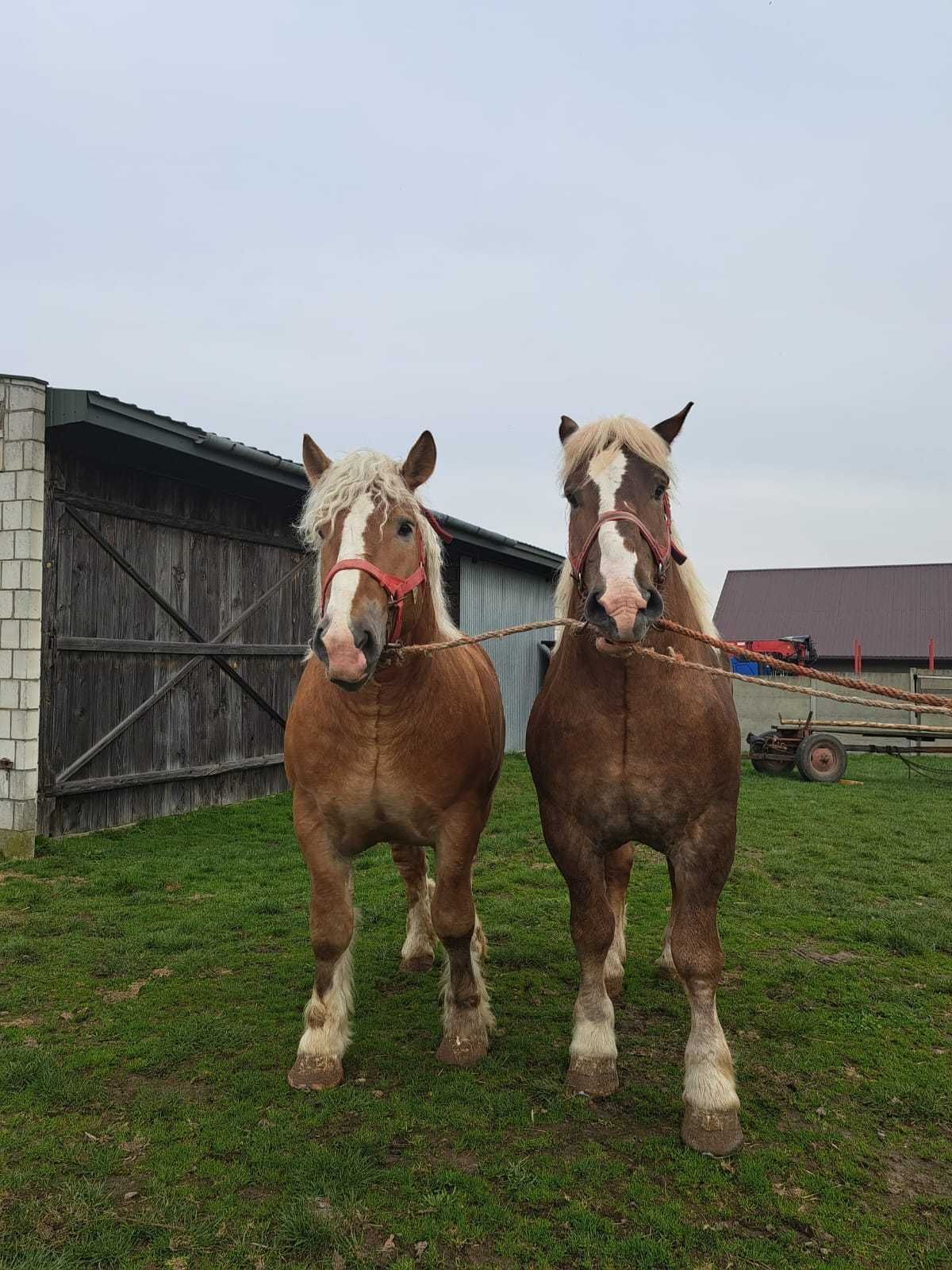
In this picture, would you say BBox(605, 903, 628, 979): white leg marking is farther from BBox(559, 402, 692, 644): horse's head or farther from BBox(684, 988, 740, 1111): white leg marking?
BBox(559, 402, 692, 644): horse's head

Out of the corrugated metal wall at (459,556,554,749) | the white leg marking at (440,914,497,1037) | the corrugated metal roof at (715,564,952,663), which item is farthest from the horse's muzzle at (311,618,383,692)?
the corrugated metal roof at (715,564,952,663)

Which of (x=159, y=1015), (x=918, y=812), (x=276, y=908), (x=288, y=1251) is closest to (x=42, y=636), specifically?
(x=276, y=908)

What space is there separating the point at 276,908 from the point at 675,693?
3.74 metres

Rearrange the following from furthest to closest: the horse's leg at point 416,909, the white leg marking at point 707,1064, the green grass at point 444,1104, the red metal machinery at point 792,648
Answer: the red metal machinery at point 792,648, the horse's leg at point 416,909, the white leg marking at point 707,1064, the green grass at point 444,1104

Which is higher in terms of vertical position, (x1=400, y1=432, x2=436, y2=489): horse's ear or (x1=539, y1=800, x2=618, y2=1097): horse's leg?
(x1=400, y1=432, x2=436, y2=489): horse's ear

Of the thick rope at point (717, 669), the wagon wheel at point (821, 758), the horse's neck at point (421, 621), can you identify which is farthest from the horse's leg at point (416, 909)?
the wagon wheel at point (821, 758)

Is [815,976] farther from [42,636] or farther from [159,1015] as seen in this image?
[42,636]

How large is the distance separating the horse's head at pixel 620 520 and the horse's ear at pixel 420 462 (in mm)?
545

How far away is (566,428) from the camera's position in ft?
11.2

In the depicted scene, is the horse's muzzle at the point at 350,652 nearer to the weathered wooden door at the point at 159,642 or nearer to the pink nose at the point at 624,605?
the pink nose at the point at 624,605

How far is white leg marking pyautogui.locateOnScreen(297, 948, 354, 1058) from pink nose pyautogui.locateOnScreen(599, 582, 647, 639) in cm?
192

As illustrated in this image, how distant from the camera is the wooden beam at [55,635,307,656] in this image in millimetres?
7359

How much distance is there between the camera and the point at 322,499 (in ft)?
10.1

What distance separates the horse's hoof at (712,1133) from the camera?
2752mm
